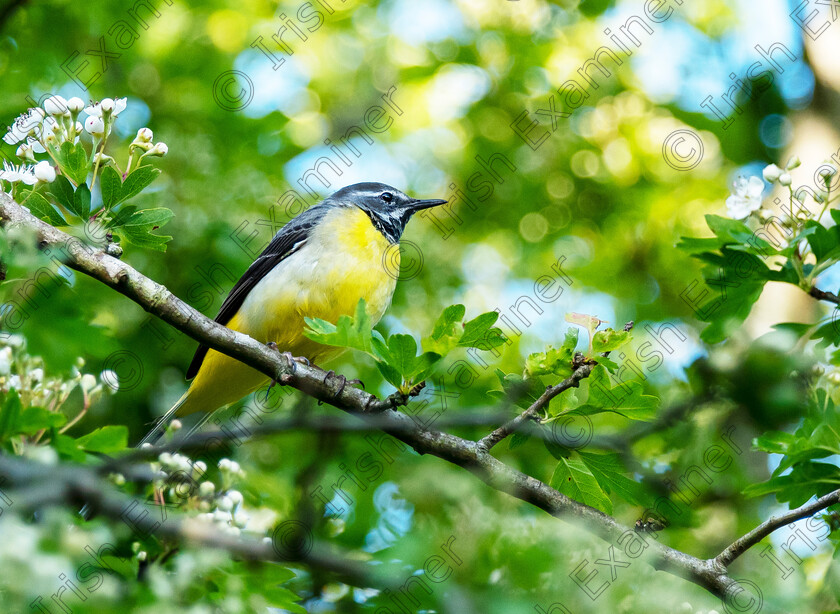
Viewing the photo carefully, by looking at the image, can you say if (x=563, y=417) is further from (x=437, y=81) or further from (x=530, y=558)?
(x=437, y=81)

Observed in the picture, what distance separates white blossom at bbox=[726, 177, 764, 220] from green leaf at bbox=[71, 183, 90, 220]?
281 cm

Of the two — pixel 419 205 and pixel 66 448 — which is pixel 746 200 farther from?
pixel 419 205

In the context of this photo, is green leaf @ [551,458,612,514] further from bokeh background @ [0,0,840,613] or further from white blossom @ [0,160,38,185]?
white blossom @ [0,160,38,185]

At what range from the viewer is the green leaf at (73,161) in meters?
3.44

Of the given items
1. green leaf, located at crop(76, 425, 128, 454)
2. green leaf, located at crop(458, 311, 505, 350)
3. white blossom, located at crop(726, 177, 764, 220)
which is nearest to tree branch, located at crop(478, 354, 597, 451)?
green leaf, located at crop(458, 311, 505, 350)

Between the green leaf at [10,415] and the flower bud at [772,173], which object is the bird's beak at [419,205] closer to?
the flower bud at [772,173]

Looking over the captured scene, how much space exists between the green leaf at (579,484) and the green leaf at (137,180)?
7.11ft

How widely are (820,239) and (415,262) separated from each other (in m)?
4.59

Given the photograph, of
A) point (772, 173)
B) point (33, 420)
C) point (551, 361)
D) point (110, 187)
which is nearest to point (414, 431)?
point (551, 361)

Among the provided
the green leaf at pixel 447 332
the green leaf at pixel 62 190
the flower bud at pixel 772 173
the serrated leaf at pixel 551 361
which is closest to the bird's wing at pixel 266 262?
the green leaf at pixel 62 190

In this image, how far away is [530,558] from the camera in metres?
2.91

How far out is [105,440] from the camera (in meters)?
2.99

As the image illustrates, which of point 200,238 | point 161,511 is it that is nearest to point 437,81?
point 200,238

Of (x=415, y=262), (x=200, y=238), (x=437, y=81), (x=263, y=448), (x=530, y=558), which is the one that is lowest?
(x=263, y=448)
